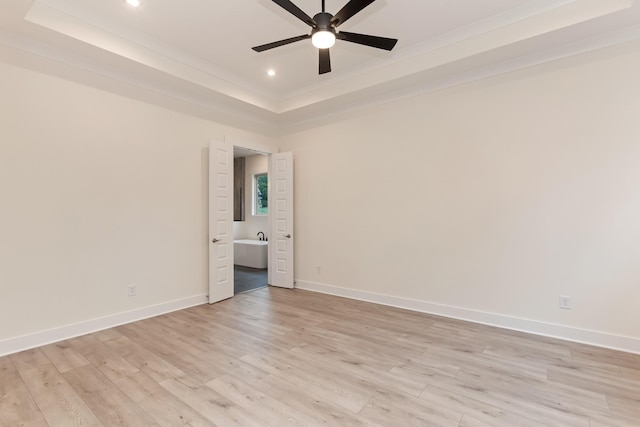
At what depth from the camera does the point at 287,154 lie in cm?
530

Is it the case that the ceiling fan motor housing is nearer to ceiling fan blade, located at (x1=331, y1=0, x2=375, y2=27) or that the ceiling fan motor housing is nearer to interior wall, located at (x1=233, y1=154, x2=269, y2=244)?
ceiling fan blade, located at (x1=331, y1=0, x2=375, y2=27)

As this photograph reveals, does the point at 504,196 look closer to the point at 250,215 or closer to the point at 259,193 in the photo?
the point at 259,193

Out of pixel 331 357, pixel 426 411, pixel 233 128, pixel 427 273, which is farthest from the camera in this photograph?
pixel 233 128

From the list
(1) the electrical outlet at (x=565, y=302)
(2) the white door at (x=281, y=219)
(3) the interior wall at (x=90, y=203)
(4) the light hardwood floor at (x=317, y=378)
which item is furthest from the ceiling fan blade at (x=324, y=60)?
(1) the electrical outlet at (x=565, y=302)

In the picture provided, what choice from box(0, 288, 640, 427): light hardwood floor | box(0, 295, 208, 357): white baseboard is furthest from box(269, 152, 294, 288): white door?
box(0, 288, 640, 427): light hardwood floor

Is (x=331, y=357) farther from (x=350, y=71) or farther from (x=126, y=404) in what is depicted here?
(x=350, y=71)

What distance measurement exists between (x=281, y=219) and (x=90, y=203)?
2.75 m

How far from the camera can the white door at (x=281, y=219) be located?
208 inches

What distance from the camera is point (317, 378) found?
2402 millimetres

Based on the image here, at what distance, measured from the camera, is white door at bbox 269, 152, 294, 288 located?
208 inches

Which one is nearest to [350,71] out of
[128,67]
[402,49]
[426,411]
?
[402,49]

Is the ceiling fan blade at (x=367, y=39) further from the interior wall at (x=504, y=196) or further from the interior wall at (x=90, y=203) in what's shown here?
the interior wall at (x=90, y=203)

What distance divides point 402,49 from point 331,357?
3.51 meters

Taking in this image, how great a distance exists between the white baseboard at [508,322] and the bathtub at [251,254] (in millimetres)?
2787
